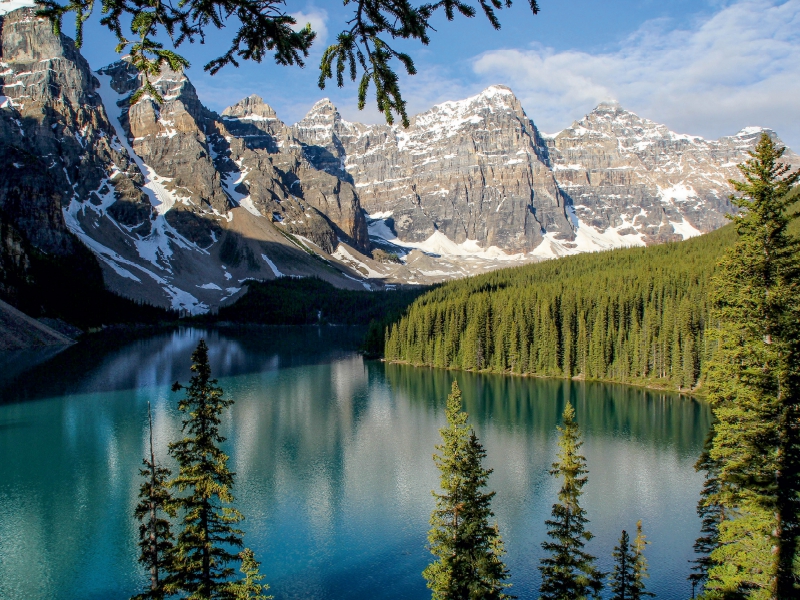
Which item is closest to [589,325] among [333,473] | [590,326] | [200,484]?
[590,326]

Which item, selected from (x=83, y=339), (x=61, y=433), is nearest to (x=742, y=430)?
(x=61, y=433)

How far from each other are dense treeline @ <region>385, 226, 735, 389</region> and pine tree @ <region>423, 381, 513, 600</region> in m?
59.7

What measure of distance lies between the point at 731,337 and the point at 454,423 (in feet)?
27.3

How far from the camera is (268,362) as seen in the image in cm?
9656

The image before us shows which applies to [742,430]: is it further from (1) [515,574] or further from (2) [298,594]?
(2) [298,594]

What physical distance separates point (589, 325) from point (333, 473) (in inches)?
2215

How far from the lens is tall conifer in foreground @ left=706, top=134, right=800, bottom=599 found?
13672mm

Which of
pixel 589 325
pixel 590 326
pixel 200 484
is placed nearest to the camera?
pixel 200 484

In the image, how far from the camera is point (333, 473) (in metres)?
39.3

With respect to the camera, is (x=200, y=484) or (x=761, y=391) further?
(x=200, y=484)

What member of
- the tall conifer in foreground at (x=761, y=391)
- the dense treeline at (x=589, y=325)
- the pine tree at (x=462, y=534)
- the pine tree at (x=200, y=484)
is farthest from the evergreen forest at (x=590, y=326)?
the pine tree at (x=200, y=484)

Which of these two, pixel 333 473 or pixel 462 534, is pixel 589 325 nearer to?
pixel 333 473

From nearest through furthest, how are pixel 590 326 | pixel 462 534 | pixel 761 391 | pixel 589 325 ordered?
pixel 761 391 → pixel 462 534 → pixel 589 325 → pixel 590 326

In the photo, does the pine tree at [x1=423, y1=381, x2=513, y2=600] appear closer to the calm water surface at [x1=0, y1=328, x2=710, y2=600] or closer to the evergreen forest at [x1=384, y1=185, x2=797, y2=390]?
the calm water surface at [x1=0, y1=328, x2=710, y2=600]
